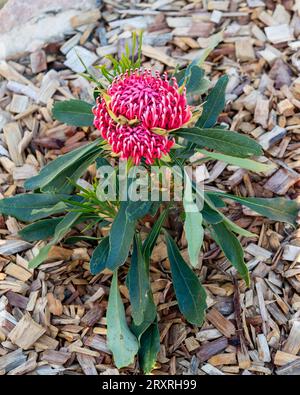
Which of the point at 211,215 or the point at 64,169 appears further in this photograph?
the point at 64,169

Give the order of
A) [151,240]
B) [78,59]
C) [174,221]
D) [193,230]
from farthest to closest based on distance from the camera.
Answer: [78,59]
[174,221]
[151,240]
[193,230]

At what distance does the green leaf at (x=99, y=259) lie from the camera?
2.50 metres

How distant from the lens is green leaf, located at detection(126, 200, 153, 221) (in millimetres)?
2311

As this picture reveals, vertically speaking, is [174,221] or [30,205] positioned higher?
[30,205]

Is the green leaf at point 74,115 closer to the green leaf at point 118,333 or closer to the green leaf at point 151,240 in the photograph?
the green leaf at point 151,240

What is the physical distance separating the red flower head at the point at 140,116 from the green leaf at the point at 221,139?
0.10 meters

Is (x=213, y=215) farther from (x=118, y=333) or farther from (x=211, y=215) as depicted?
(x=118, y=333)

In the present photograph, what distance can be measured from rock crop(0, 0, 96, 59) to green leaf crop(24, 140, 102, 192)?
117cm

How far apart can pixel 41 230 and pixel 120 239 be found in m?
0.50

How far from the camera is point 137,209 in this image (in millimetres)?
2334

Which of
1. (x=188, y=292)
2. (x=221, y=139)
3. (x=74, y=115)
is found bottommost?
(x=188, y=292)

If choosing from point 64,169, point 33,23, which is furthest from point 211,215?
point 33,23

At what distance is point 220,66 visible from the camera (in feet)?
10.9

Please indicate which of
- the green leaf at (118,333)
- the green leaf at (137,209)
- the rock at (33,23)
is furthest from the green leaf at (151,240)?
the rock at (33,23)
